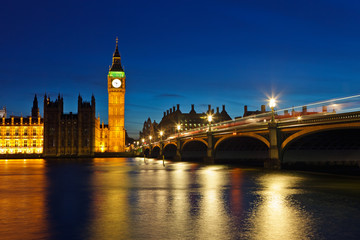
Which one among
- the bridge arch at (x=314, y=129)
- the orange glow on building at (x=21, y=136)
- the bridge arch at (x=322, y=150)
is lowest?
the bridge arch at (x=322, y=150)

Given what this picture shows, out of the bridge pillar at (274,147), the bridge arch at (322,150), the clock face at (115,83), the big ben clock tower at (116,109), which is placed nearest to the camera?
the bridge pillar at (274,147)

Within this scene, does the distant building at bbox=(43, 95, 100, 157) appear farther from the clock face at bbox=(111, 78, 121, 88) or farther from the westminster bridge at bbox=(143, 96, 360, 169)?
the westminster bridge at bbox=(143, 96, 360, 169)

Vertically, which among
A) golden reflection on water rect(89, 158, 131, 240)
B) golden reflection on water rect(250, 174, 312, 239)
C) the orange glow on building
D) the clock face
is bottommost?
golden reflection on water rect(250, 174, 312, 239)

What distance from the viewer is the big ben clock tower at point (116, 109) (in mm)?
184250

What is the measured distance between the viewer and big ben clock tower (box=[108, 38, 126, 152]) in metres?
184

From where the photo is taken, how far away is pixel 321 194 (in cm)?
2041

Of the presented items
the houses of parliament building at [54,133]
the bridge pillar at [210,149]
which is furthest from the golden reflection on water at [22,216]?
the houses of parliament building at [54,133]

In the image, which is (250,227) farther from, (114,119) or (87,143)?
(114,119)

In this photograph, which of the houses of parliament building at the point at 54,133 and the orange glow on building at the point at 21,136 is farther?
the orange glow on building at the point at 21,136

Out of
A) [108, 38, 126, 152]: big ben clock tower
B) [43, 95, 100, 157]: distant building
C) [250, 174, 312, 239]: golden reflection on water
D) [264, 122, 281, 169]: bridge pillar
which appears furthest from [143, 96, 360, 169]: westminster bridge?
[108, 38, 126, 152]: big ben clock tower

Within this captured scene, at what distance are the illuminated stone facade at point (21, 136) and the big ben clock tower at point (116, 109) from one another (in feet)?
113

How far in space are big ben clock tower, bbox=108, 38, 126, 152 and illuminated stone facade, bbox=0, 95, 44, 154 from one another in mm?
34373

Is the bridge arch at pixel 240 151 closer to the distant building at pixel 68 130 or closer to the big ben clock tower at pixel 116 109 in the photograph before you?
the distant building at pixel 68 130

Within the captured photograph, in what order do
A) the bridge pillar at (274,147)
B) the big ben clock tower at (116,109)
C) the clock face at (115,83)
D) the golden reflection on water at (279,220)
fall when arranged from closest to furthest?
1. the golden reflection on water at (279,220)
2. the bridge pillar at (274,147)
3. the big ben clock tower at (116,109)
4. the clock face at (115,83)
